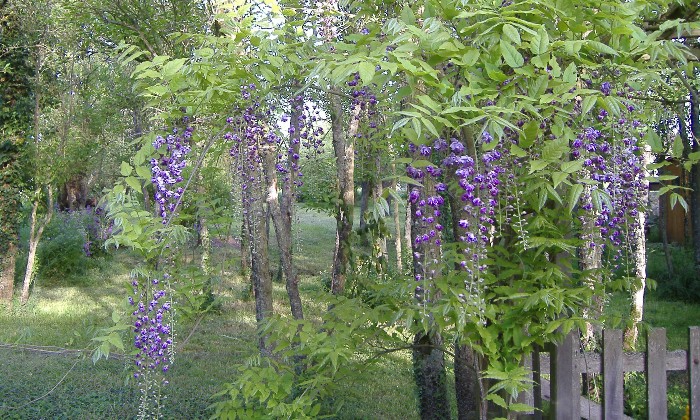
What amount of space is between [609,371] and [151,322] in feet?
6.42

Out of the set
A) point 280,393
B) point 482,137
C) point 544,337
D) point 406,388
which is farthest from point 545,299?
point 406,388

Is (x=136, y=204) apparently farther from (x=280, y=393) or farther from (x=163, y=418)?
(x=163, y=418)

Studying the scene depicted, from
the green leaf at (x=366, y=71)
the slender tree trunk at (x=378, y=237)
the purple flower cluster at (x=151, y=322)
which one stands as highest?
the green leaf at (x=366, y=71)

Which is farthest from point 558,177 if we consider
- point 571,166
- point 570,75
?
point 570,75

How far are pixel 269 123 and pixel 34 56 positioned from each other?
8.13 meters

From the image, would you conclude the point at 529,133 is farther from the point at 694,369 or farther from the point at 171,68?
the point at 694,369

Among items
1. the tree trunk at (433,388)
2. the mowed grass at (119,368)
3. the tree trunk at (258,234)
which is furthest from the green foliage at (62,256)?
the tree trunk at (433,388)

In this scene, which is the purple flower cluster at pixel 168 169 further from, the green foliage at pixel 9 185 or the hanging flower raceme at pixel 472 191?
the green foliage at pixel 9 185

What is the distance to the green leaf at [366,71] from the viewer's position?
1803mm

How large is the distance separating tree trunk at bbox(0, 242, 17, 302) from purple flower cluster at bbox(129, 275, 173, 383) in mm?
8217

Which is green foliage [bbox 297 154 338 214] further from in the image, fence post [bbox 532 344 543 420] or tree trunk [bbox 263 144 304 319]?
fence post [bbox 532 344 543 420]

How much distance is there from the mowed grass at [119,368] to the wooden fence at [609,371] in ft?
2.78

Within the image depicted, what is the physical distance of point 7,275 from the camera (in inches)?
390

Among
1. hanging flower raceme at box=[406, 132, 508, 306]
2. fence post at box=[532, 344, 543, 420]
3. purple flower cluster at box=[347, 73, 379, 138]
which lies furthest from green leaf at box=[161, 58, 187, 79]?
fence post at box=[532, 344, 543, 420]
